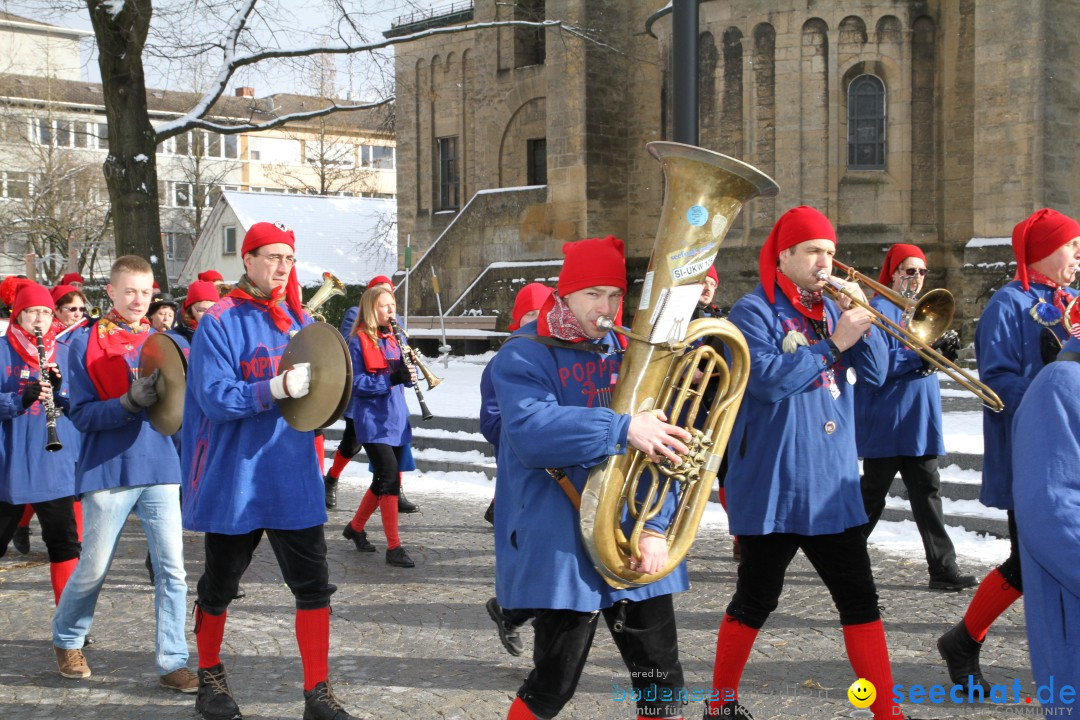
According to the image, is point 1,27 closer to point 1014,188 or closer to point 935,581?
point 1014,188

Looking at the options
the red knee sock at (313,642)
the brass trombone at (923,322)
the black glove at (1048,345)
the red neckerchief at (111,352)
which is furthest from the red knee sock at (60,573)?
the black glove at (1048,345)

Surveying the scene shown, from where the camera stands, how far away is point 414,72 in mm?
31938

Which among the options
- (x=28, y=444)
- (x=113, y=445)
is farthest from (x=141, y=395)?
(x=28, y=444)

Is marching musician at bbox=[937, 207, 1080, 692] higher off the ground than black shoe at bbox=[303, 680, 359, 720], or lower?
higher

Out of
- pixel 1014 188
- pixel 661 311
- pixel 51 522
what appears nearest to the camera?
pixel 661 311

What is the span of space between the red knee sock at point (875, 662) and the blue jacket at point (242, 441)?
2.14m

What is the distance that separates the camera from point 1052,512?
2459 mm

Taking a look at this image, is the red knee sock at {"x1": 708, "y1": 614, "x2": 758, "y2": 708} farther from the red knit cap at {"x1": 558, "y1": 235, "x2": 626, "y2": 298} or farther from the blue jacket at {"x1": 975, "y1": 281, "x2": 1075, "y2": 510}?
the red knit cap at {"x1": 558, "y1": 235, "x2": 626, "y2": 298}

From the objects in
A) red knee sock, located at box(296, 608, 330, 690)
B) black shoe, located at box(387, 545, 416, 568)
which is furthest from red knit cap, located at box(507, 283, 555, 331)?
red knee sock, located at box(296, 608, 330, 690)

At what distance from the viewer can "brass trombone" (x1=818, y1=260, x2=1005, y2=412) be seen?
4301 millimetres

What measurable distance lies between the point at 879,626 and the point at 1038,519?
181 centimetres

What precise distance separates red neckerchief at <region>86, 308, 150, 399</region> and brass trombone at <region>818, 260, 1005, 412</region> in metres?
3.38

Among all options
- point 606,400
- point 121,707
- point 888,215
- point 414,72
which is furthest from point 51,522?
point 414,72

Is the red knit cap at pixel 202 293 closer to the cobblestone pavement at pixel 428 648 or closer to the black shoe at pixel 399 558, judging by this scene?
the cobblestone pavement at pixel 428 648
